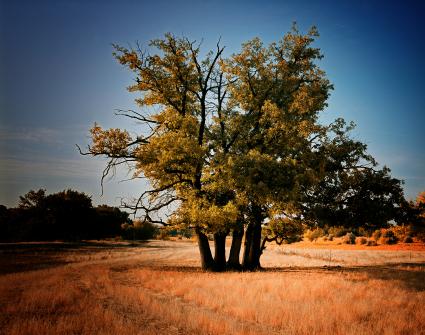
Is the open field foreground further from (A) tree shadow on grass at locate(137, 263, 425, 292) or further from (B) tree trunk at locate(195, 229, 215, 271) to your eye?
(B) tree trunk at locate(195, 229, 215, 271)

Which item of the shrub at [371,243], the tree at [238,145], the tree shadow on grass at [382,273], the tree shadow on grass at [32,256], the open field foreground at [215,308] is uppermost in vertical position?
the tree at [238,145]

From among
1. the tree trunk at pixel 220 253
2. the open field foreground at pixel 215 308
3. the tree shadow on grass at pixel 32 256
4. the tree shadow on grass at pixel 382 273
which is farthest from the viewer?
the tree shadow on grass at pixel 32 256

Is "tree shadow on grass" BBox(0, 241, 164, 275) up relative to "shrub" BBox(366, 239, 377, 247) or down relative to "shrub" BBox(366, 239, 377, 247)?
up

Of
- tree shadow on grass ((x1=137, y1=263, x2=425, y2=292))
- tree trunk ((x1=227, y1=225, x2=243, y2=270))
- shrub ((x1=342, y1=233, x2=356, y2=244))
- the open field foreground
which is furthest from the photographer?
shrub ((x1=342, y1=233, x2=356, y2=244))

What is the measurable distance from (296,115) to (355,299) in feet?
38.1

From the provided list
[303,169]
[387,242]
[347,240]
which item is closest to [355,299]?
[303,169]

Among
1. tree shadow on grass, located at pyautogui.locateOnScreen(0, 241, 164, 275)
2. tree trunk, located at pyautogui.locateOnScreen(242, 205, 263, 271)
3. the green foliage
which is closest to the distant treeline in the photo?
the green foliage

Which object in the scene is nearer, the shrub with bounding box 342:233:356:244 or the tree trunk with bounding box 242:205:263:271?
the tree trunk with bounding box 242:205:263:271

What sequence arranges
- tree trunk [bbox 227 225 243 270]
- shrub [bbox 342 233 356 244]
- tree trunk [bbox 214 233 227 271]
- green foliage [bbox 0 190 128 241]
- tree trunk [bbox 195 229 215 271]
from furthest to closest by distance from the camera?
shrub [bbox 342 233 356 244] < green foliage [bbox 0 190 128 241] < tree trunk [bbox 227 225 243 270] < tree trunk [bbox 214 233 227 271] < tree trunk [bbox 195 229 215 271]

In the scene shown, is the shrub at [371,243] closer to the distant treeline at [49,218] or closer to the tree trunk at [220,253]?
the distant treeline at [49,218]

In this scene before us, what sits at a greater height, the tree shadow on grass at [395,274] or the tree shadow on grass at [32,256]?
the tree shadow on grass at [395,274]

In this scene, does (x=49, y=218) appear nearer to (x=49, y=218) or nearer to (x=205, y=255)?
(x=49, y=218)

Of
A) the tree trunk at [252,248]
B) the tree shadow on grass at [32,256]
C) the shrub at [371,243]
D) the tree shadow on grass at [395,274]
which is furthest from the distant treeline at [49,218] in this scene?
the shrub at [371,243]

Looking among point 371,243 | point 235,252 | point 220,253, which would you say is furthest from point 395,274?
point 371,243
